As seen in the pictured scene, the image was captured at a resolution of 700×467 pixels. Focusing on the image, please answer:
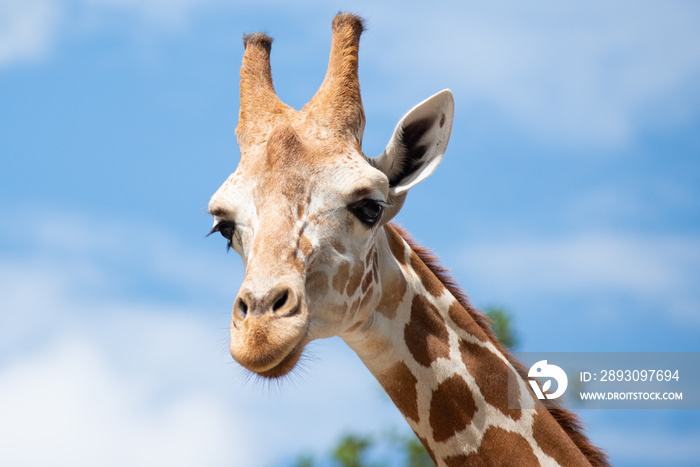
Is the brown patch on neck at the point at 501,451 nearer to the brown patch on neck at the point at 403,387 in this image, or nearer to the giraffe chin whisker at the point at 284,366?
the brown patch on neck at the point at 403,387

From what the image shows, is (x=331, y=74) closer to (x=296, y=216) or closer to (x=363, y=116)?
(x=363, y=116)

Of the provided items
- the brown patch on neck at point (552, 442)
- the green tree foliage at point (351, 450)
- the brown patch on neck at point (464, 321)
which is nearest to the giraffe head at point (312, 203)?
the brown patch on neck at point (464, 321)

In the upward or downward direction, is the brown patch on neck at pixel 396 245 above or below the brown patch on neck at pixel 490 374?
above

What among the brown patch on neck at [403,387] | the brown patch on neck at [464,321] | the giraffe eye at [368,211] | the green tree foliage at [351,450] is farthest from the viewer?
the green tree foliage at [351,450]

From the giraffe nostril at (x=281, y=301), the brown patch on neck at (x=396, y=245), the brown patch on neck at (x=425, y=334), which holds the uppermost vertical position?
the brown patch on neck at (x=396, y=245)

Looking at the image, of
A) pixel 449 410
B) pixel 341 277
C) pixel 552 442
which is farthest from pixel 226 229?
pixel 552 442

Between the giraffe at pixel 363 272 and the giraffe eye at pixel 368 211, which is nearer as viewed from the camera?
the giraffe at pixel 363 272

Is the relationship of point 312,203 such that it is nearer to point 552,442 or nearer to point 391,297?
point 391,297

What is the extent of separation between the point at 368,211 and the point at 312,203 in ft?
1.44

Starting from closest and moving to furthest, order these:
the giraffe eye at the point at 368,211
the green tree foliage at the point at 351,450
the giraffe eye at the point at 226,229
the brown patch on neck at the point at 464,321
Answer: the giraffe eye at the point at 368,211
the giraffe eye at the point at 226,229
the brown patch on neck at the point at 464,321
the green tree foliage at the point at 351,450

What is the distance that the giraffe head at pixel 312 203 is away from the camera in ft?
16.8

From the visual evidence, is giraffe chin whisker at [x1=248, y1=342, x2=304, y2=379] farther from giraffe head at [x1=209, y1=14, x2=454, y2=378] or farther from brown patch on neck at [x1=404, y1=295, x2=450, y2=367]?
brown patch on neck at [x1=404, y1=295, x2=450, y2=367]

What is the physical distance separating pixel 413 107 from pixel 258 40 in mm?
1776

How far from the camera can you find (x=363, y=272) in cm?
586
